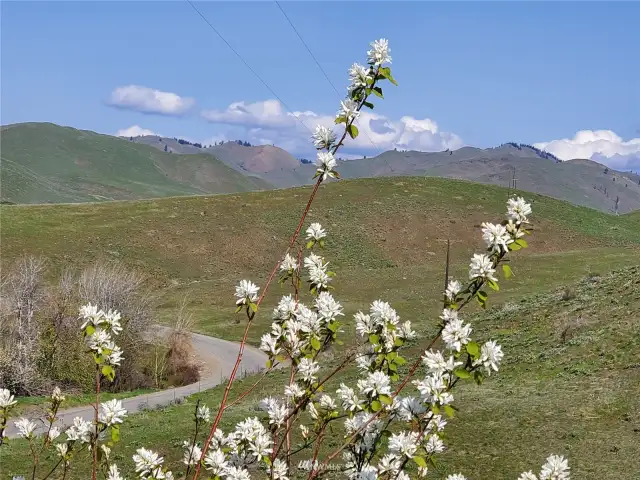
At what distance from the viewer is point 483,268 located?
322 centimetres

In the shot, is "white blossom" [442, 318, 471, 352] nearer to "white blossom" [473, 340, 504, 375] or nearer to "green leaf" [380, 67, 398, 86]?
"white blossom" [473, 340, 504, 375]

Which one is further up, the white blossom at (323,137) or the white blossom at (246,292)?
the white blossom at (323,137)

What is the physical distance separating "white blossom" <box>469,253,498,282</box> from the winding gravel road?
22253 mm

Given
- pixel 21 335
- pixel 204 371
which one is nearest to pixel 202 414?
pixel 21 335

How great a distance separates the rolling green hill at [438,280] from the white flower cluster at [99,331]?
8.90 metres

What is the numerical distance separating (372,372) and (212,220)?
80274 mm

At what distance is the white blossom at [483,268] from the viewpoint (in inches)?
126

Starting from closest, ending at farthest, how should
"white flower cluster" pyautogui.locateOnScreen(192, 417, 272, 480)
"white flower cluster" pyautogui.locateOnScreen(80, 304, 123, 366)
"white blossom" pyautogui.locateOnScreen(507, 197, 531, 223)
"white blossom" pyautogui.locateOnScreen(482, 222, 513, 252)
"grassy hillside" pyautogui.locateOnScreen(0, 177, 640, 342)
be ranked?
"white blossom" pyautogui.locateOnScreen(482, 222, 513, 252) < "white blossom" pyautogui.locateOnScreen(507, 197, 531, 223) < "white flower cluster" pyautogui.locateOnScreen(80, 304, 123, 366) < "white flower cluster" pyautogui.locateOnScreen(192, 417, 272, 480) < "grassy hillside" pyautogui.locateOnScreen(0, 177, 640, 342)

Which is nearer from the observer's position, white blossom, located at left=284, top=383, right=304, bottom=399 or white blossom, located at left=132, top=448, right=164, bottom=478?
white blossom, located at left=132, top=448, right=164, bottom=478

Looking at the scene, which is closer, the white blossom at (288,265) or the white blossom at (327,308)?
the white blossom at (327,308)

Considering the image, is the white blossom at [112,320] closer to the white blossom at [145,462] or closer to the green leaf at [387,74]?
the white blossom at [145,462]

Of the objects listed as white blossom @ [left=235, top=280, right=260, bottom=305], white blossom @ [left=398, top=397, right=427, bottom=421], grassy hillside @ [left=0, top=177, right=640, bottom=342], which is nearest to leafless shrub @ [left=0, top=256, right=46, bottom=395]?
grassy hillside @ [left=0, top=177, right=640, bottom=342]

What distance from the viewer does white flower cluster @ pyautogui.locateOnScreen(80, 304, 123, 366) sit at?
3469mm

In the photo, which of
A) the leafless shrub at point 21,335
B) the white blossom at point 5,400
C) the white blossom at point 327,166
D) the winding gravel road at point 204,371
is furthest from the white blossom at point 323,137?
the leafless shrub at point 21,335
